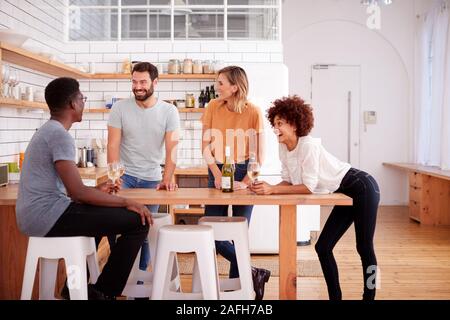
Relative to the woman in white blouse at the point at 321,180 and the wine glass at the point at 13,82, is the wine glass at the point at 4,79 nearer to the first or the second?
the wine glass at the point at 13,82

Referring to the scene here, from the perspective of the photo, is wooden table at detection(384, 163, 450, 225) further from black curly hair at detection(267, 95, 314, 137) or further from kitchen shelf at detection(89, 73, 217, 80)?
Result: black curly hair at detection(267, 95, 314, 137)

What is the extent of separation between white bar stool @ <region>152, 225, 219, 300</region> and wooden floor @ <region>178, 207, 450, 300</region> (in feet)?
3.84

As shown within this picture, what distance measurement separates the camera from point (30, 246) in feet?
9.09

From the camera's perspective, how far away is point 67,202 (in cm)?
278

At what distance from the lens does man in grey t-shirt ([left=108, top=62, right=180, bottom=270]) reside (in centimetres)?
353

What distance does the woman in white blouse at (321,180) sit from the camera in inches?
118

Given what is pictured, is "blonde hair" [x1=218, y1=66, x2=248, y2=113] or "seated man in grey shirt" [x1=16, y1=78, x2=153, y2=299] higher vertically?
"blonde hair" [x1=218, y1=66, x2=248, y2=113]

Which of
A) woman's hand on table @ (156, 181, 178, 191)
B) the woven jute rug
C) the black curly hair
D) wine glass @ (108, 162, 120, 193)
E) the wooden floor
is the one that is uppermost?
the black curly hair

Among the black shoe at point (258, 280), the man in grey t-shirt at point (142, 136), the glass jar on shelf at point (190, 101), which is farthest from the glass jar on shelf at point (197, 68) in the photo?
the black shoe at point (258, 280)

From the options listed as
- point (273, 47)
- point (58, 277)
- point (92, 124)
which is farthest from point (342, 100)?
point (58, 277)

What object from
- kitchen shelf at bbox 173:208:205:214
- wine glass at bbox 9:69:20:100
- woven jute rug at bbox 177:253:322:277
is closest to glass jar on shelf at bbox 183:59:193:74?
kitchen shelf at bbox 173:208:205:214

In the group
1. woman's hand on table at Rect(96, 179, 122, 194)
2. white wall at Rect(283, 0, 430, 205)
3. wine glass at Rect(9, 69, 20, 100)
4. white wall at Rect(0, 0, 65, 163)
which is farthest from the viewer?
white wall at Rect(283, 0, 430, 205)

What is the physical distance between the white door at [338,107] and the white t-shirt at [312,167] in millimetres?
5643

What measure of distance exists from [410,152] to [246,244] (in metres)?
6.21
